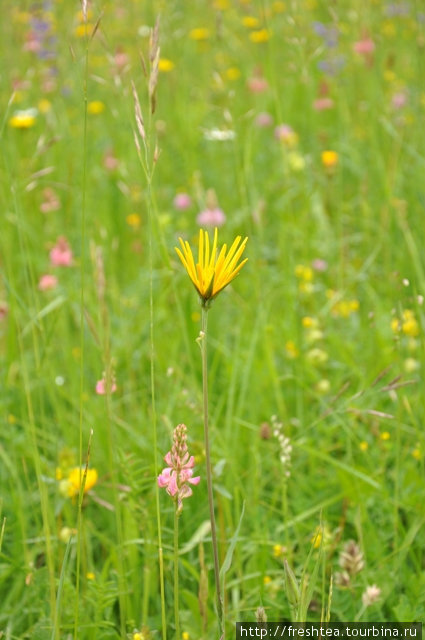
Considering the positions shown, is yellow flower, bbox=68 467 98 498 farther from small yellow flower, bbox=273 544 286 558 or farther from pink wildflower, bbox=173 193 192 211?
pink wildflower, bbox=173 193 192 211

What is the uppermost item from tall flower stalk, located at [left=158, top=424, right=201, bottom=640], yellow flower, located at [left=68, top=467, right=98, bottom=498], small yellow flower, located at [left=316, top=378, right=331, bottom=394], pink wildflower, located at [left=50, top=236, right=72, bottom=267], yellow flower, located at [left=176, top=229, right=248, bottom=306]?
pink wildflower, located at [left=50, top=236, right=72, bottom=267]

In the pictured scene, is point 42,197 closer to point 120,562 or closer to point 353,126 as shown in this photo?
point 353,126

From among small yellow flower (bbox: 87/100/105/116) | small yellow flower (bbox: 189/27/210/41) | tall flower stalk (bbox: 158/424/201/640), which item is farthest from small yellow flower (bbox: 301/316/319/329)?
small yellow flower (bbox: 189/27/210/41)

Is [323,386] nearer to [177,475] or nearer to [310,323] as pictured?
[310,323]

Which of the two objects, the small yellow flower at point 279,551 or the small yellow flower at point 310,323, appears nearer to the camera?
the small yellow flower at point 279,551

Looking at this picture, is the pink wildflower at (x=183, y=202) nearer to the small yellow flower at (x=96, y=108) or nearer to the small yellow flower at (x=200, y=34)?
the small yellow flower at (x=96, y=108)

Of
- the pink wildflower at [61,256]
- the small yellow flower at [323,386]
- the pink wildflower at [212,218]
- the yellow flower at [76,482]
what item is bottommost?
the yellow flower at [76,482]

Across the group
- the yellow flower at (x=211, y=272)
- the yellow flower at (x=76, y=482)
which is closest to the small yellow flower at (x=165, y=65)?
the yellow flower at (x=76, y=482)

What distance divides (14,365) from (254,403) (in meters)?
0.65

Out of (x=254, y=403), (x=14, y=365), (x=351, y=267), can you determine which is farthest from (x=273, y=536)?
(x=351, y=267)

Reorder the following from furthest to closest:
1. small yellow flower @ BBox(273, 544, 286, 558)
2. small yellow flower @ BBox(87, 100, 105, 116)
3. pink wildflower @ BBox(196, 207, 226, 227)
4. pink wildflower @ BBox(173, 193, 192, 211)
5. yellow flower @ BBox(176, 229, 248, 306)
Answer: small yellow flower @ BBox(87, 100, 105, 116) → pink wildflower @ BBox(173, 193, 192, 211) → pink wildflower @ BBox(196, 207, 226, 227) → small yellow flower @ BBox(273, 544, 286, 558) → yellow flower @ BBox(176, 229, 248, 306)

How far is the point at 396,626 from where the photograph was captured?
1.16 metres

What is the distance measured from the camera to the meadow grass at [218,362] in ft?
3.81

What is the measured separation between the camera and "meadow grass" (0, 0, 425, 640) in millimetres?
1161
